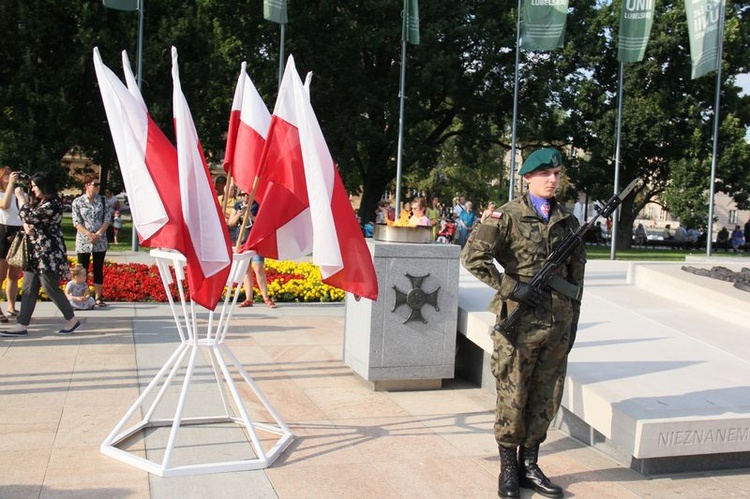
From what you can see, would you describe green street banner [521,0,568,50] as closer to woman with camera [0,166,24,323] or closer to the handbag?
woman with camera [0,166,24,323]

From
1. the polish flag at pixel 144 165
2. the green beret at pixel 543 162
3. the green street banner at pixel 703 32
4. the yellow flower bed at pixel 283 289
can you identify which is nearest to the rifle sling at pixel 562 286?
the green beret at pixel 543 162

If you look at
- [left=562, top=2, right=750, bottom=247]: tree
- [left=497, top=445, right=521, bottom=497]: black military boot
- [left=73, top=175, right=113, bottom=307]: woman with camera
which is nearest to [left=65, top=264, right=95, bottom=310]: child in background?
[left=73, top=175, right=113, bottom=307]: woman with camera

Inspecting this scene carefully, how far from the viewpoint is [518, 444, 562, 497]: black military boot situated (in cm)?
485

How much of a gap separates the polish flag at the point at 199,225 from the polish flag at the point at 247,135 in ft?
2.53

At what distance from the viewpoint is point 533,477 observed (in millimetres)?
4941

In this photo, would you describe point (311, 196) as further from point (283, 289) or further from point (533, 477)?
point (283, 289)

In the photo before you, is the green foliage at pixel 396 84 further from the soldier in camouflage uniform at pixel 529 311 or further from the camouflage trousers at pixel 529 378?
the camouflage trousers at pixel 529 378

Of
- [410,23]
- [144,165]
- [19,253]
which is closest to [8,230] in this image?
[19,253]

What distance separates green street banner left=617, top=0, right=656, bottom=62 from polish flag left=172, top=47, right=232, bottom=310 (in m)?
21.9

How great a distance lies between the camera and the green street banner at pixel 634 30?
23875 mm

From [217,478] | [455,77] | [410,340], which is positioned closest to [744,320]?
[410,340]

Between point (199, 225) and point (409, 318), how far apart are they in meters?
2.78

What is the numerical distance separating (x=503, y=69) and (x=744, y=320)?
93.6 ft

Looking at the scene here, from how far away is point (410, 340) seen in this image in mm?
7145
